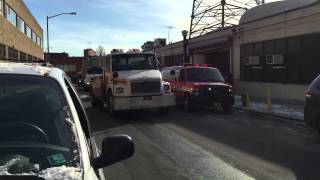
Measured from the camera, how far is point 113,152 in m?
3.83

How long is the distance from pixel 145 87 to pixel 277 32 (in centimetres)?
1211

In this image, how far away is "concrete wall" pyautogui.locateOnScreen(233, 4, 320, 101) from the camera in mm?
26142

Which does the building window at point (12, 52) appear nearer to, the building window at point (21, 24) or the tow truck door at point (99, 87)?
the building window at point (21, 24)

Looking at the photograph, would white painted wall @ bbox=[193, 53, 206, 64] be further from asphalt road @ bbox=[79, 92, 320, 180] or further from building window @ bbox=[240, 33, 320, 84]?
asphalt road @ bbox=[79, 92, 320, 180]

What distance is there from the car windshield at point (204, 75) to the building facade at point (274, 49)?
7.98ft

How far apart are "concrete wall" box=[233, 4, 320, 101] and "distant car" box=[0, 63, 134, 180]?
898 inches

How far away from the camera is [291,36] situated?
1108 inches

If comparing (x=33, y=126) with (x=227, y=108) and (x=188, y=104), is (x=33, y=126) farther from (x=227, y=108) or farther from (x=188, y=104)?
(x=227, y=108)

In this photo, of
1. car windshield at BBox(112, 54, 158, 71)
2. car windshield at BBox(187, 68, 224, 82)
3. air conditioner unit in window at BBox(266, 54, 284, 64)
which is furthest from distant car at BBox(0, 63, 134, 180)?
air conditioner unit in window at BBox(266, 54, 284, 64)

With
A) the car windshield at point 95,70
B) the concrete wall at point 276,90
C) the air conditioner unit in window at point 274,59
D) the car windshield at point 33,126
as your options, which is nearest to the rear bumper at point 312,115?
the car windshield at point 33,126

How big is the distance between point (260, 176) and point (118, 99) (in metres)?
11.1

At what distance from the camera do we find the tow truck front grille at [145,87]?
20016 mm

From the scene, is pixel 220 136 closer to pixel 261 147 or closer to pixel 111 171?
pixel 261 147

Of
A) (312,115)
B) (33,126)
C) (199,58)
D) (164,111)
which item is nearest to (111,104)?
(164,111)
